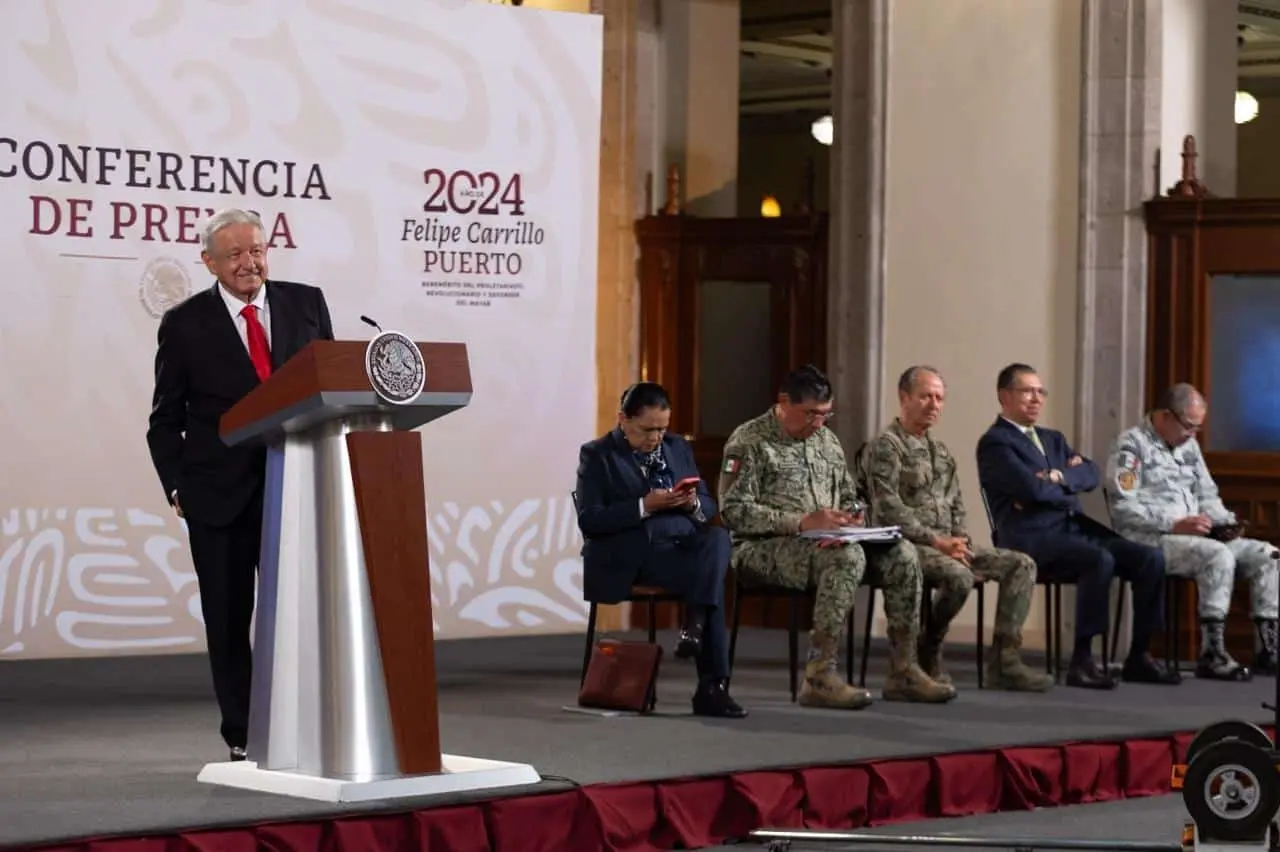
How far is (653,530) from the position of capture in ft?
20.5

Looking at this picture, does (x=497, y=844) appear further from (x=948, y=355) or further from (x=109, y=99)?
(x=948, y=355)

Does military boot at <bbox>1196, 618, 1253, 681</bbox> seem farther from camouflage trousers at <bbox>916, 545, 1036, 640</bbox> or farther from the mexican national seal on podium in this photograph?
the mexican national seal on podium

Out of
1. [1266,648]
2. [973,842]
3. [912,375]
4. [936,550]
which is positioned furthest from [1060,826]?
[1266,648]

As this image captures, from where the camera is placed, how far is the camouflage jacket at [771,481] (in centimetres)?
652

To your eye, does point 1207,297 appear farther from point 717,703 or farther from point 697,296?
point 717,703

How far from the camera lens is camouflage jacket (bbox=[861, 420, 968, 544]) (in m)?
6.86

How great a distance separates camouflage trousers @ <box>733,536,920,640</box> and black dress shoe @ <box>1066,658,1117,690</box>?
2.86 ft

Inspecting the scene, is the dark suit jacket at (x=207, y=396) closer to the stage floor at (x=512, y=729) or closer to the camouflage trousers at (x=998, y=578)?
the stage floor at (x=512, y=729)

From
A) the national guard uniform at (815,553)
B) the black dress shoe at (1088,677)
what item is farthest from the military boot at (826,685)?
the black dress shoe at (1088,677)

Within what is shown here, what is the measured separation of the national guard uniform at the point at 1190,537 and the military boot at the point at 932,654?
44.0 inches

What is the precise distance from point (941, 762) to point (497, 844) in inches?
57.5

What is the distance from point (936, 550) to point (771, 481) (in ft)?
2.20

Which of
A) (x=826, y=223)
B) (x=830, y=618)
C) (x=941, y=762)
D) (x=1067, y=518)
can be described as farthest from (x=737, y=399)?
(x=941, y=762)

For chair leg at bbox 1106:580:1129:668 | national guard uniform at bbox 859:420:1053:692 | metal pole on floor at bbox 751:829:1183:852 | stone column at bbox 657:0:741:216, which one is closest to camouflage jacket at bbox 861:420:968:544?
national guard uniform at bbox 859:420:1053:692
